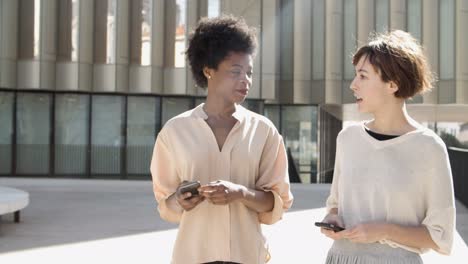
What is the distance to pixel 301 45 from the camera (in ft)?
94.5

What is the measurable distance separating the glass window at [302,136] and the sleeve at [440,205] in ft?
85.6

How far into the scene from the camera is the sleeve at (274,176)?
11.3 ft

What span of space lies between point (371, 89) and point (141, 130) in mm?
25010

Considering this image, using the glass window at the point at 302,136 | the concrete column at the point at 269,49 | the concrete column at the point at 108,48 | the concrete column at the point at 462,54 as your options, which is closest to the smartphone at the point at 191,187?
the concrete column at the point at 108,48

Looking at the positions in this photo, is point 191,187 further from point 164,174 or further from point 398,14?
point 398,14

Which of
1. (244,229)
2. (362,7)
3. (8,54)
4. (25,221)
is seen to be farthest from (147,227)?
(362,7)

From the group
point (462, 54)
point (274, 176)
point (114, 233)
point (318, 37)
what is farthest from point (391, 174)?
point (462, 54)

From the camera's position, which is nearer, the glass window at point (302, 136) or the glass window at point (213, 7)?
the glass window at point (213, 7)

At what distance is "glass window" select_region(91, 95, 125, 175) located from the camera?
27453mm

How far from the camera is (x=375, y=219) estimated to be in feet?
9.83

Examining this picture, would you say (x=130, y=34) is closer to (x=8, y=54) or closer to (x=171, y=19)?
(x=171, y=19)

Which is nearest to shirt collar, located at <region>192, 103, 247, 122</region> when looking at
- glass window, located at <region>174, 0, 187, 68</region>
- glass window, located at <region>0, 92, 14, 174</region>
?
glass window, located at <region>174, 0, 187, 68</region>

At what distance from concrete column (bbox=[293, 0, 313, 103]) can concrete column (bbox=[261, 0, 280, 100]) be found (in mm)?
1145

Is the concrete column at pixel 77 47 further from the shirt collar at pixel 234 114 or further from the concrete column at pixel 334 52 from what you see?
the shirt collar at pixel 234 114
